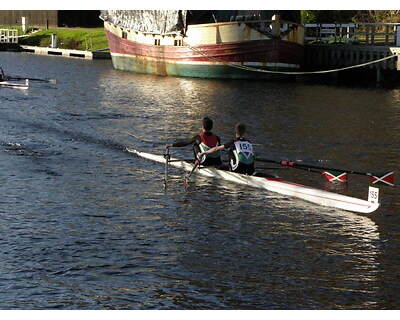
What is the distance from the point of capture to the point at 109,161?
72.3 feet

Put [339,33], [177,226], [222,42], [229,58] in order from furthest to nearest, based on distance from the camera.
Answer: [339,33] → [229,58] → [222,42] → [177,226]

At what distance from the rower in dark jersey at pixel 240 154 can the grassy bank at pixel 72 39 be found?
60.0 m

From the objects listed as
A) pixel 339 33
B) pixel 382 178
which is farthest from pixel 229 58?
pixel 382 178

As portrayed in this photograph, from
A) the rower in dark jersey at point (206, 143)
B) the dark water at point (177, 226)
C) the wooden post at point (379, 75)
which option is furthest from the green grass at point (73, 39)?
the rower in dark jersey at point (206, 143)

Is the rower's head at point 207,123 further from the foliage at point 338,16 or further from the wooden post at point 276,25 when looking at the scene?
the foliage at point 338,16

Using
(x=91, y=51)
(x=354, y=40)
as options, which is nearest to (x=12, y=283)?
(x=354, y=40)

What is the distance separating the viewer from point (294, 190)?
17.7 m

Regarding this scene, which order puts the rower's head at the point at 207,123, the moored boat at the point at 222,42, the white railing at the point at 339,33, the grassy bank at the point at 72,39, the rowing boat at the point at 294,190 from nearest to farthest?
the rowing boat at the point at 294,190
the rower's head at the point at 207,123
the moored boat at the point at 222,42
the white railing at the point at 339,33
the grassy bank at the point at 72,39

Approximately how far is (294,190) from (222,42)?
98.9 ft

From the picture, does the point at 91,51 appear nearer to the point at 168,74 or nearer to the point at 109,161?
the point at 168,74

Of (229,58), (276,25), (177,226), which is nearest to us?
(177,226)

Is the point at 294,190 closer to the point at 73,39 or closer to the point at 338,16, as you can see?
the point at 338,16

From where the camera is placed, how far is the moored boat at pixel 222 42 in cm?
4603

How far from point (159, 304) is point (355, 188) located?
9.32m
